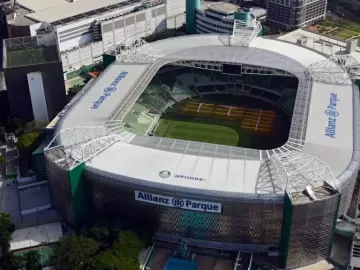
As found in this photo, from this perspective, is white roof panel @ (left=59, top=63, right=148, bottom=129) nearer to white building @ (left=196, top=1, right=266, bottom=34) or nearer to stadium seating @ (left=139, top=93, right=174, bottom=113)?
stadium seating @ (left=139, top=93, right=174, bottom=113)

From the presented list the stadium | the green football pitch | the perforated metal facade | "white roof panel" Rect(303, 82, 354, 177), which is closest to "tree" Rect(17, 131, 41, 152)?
the stadium

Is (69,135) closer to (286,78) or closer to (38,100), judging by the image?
(38,100)

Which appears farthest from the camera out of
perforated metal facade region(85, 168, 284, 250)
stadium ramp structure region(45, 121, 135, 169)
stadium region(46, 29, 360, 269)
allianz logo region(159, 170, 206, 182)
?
stadium ramp structure region(45, 121, 135, 169)

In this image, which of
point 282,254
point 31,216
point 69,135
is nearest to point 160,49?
point 69,135

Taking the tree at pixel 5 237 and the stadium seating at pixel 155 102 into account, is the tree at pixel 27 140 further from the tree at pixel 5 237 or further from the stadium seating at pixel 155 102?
the stadium seating at pixel 155 102

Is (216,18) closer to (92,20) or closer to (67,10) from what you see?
(92,20)

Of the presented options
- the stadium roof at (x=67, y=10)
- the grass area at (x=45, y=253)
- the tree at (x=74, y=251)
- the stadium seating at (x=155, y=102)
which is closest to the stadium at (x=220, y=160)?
the stadium seating at (x=155, y=102)
